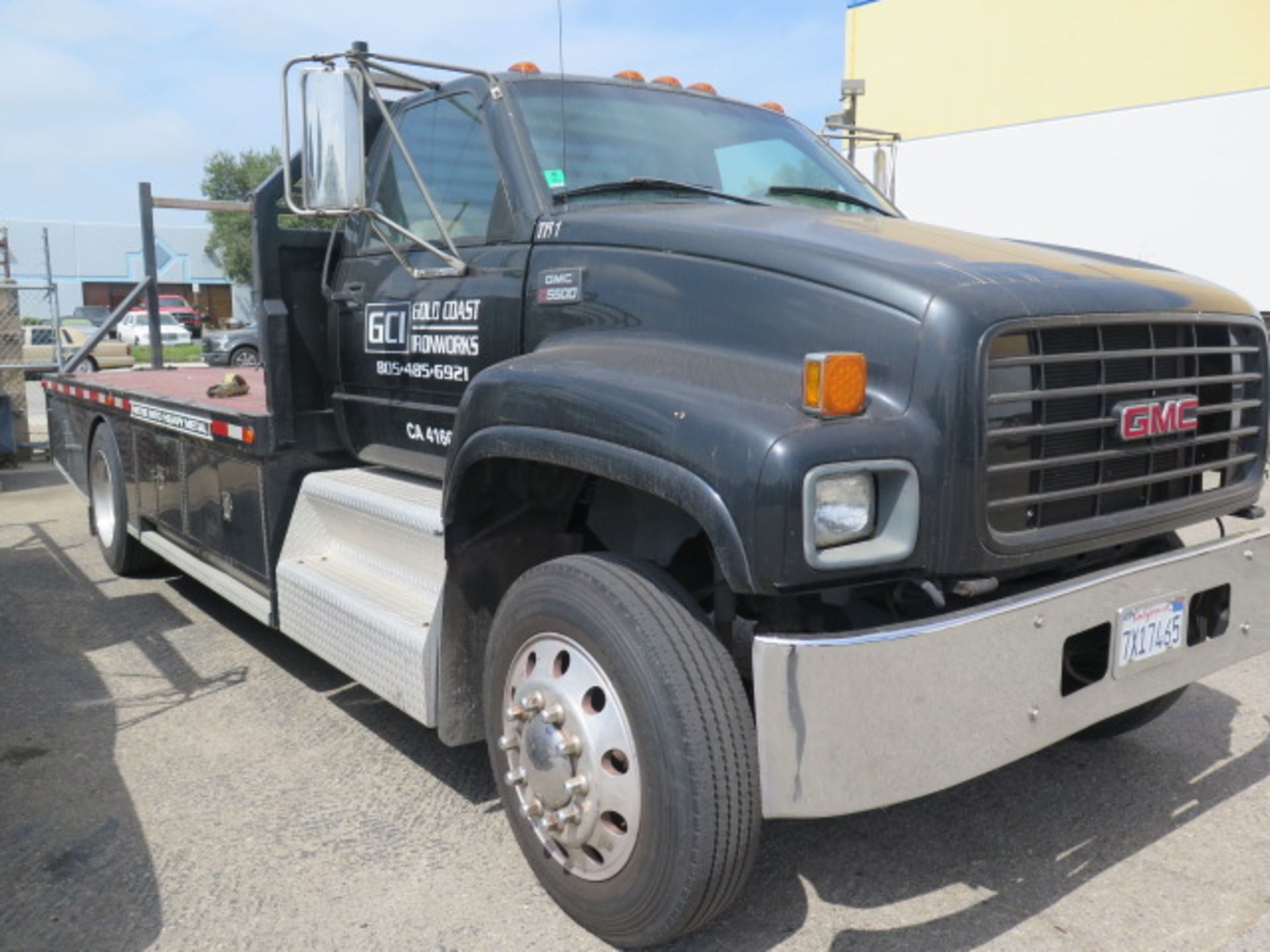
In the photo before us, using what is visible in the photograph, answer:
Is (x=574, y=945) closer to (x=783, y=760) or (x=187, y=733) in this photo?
(x=783, y=760)

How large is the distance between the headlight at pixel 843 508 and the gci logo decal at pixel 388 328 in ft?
6.78

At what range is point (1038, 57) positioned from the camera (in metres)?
13.5

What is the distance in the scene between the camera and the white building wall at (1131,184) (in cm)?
1113

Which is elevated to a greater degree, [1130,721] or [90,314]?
[90,314]

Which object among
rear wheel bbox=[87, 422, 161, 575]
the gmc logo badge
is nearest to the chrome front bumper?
the gmc logo badge

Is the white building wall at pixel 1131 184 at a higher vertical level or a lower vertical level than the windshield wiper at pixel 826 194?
higher

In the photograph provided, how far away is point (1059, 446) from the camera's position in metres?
2.67

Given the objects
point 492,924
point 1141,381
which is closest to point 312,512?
point 492,924

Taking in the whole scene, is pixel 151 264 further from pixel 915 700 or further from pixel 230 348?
pixel 230 348

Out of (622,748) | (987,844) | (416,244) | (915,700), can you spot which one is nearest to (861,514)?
(915,700)

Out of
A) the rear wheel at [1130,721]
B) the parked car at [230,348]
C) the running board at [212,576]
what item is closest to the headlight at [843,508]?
the rear wheel at [1130,721]

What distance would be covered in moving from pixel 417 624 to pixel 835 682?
5.00 ft

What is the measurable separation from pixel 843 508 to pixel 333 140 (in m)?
2.03

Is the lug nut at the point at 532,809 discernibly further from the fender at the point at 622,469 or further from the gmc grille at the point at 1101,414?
the gmc grille at the point at 1101,414
